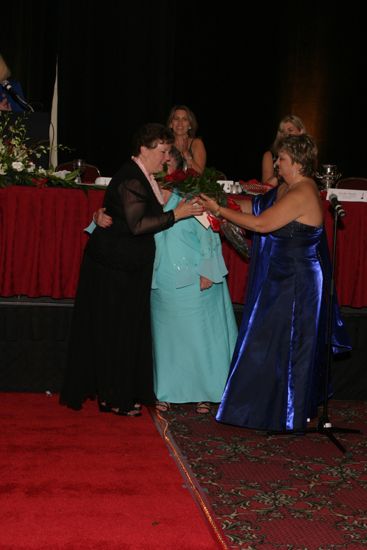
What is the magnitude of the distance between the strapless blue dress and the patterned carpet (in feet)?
0.44

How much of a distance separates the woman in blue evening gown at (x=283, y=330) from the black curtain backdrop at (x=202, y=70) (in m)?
5.03

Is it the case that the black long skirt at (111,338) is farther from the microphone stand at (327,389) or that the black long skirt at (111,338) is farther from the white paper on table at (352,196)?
the white paper on table at (352,196)

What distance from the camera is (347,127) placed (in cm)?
1031

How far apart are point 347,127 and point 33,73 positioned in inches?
147

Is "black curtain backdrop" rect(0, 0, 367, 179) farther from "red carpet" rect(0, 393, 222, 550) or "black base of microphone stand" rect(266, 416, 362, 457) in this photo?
"black base of microphone stand" rect(266, 416, 362, 457)

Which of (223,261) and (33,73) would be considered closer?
(223,261)

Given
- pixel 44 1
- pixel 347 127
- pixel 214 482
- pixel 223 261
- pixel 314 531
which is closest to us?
pixel 314 531

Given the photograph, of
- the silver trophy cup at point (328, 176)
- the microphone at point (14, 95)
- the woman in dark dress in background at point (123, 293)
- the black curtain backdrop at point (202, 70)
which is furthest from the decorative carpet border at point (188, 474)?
→ the black curtain backdrop at point (202, 70)

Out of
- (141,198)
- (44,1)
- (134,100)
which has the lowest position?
(141,198)

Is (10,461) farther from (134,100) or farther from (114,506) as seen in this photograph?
(134,100)

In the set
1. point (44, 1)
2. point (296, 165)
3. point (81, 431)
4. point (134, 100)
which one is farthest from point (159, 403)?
point (44, 1)

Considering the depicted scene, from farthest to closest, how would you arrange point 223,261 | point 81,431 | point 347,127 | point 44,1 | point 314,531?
point 347,127 → point 44,1 → point 223,261 → point 81,431 → point 314,531

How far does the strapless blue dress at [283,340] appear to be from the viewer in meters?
4.70

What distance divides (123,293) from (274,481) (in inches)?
56.1
